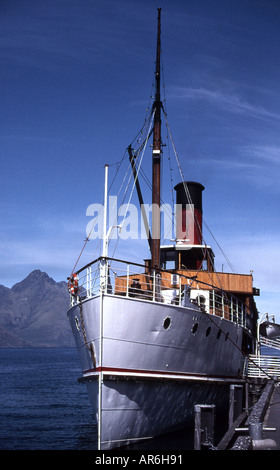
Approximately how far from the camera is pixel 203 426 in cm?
1030

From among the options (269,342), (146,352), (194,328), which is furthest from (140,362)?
(269,342)

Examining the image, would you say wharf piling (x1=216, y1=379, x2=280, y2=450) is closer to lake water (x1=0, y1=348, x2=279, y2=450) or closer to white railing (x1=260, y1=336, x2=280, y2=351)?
lake water (x1=0, y1=348, x2=279, y2=450)

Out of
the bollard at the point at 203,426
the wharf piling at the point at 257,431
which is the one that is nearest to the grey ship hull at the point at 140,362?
the wharf piling at the point at 257,431

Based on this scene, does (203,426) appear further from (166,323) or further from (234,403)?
(166,323)

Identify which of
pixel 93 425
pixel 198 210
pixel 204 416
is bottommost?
pixel 93 425

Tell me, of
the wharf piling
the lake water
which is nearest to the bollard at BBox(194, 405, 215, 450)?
the wharf piling

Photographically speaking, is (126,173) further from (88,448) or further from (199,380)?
(88,448)

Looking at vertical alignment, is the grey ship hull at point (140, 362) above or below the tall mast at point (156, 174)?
below

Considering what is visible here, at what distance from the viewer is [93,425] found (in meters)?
25.1

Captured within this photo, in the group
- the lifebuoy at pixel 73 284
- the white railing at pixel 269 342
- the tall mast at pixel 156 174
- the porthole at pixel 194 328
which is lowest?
the white railing at pixel 269 342

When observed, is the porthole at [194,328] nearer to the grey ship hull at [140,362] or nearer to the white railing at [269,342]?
the grey ship hull at [140,362]

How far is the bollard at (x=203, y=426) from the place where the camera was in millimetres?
10154

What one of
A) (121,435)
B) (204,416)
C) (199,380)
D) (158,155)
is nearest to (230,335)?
(199,380)
